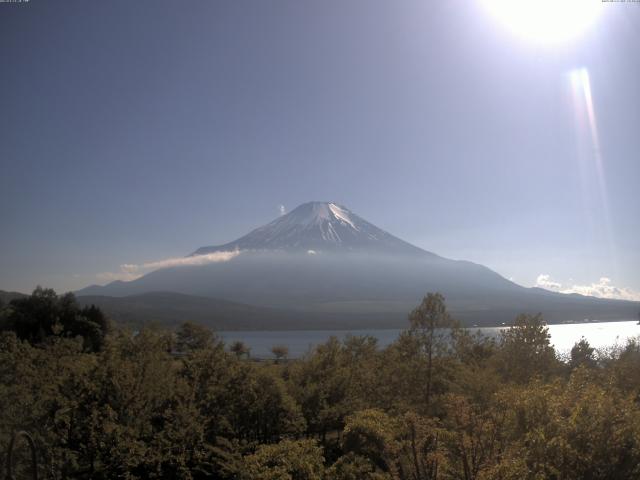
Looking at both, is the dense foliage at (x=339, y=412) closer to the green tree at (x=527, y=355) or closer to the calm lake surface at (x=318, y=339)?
the green tree at (x=527, y=355)

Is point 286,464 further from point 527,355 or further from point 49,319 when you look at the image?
point 49,319

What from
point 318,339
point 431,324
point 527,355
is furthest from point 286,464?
point 318,339

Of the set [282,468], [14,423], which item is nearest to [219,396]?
[14,423]

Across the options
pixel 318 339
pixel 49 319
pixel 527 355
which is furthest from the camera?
pixel 318 339

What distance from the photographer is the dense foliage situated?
819cm

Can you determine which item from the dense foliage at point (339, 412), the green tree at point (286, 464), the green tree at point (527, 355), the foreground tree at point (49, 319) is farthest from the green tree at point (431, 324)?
the foreground tree at point (49, 319)

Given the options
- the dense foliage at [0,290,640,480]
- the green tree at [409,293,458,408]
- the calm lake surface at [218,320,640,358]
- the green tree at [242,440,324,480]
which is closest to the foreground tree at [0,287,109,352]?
the dense foliage at [0,290,640,480]

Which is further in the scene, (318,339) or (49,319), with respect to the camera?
(318,339)

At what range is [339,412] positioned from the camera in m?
16.9

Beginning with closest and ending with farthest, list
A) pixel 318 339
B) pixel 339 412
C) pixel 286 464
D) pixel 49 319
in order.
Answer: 1. pixel 286 464
2. pixel 339 412
3. pixel 49 319
4. pixel 318 339

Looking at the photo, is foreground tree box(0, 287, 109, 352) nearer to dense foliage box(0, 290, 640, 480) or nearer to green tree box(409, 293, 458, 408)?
dense foliage box(0, 290, 640, 480)

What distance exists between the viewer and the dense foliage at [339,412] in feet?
26.9

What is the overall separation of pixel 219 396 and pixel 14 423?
6.04m

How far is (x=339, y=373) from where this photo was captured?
18453mm
